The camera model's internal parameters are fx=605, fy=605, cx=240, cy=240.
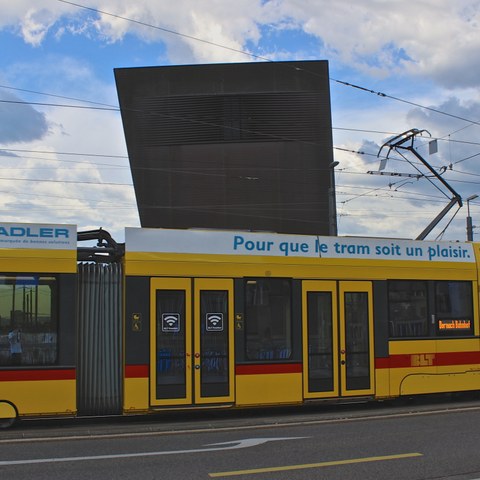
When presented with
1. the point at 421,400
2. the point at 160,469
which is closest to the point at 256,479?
the point at 160,469

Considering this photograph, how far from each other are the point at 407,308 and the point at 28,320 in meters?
6.61

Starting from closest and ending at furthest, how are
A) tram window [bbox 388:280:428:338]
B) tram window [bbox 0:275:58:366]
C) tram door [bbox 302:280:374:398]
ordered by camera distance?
tram window [bbox 0:275:58:366] < tram door [bbox 302:280:374:398] < tram window [bbox 388:280:428:338]

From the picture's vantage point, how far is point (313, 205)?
39875mm

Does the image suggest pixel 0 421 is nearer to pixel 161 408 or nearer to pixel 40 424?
pixel 40 424

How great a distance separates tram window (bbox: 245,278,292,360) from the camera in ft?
32.9

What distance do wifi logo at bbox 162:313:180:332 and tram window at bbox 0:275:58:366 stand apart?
5.35 ft

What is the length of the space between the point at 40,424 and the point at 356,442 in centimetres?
488

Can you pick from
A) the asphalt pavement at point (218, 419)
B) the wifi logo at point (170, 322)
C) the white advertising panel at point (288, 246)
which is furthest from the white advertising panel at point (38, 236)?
the asphalt pavement at point (218, 419)

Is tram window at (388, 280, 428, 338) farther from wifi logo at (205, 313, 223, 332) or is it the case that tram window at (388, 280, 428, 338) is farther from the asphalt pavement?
wifi logo at (205, 313, 223, 332)

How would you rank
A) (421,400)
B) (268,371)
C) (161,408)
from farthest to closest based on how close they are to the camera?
(421,400), (268,371), (161,408)

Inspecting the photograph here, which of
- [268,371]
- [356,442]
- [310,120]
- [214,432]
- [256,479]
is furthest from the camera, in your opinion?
[310,120]

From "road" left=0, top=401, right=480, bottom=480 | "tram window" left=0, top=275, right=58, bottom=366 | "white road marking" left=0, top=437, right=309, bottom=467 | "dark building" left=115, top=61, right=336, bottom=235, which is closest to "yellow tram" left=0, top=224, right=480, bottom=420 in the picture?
"tram window" left=0, top=275, right=58, bottom=366

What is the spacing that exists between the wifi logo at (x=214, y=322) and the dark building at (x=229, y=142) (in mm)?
29204

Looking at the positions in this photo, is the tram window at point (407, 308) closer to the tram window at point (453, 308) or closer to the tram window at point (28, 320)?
the tram window at point (453, 308)
